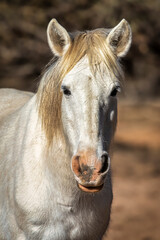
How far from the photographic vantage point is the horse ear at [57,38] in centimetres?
330

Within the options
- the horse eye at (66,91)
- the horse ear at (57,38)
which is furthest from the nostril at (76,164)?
the horse ear at (57,38)

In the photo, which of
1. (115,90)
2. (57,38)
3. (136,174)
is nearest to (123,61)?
(136,174)

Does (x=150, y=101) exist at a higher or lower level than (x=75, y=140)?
lower

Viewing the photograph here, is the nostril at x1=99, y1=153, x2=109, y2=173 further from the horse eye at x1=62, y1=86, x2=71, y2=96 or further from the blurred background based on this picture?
the blurred background

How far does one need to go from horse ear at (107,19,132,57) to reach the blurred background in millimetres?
4853

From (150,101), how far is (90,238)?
10350 millimetres

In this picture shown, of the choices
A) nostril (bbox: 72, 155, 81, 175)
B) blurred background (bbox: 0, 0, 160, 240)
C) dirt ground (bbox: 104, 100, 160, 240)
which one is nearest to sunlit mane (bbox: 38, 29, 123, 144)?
nostril (bbox: 72, 155, 81, 175)

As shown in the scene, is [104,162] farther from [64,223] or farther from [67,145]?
[64,223]

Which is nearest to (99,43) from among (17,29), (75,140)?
(75,140)

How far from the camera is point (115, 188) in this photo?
28.0 ft

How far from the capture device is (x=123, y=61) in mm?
11883

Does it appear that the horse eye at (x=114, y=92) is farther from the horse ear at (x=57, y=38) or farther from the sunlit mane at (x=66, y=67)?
the horse ear at (x=57, y=38)

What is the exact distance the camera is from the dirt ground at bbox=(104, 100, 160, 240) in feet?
23.0

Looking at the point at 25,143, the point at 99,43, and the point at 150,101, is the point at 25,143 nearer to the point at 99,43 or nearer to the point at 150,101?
the point at 99,43
